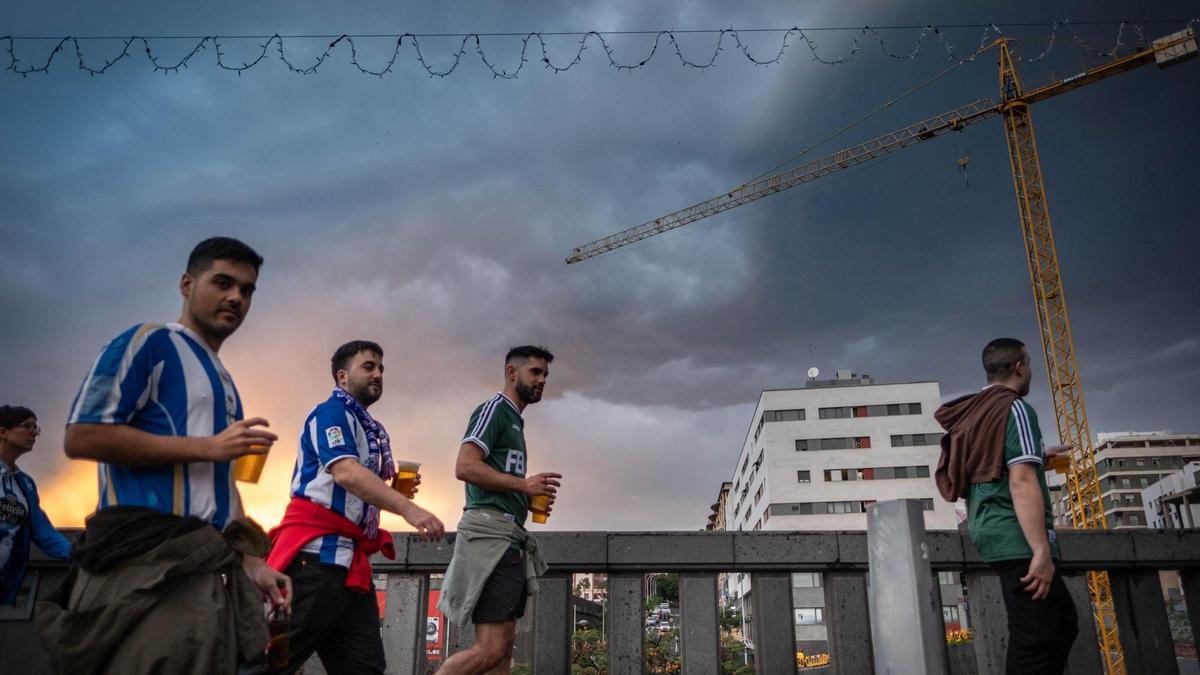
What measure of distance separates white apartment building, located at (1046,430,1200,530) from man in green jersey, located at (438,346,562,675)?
144388 millimetres

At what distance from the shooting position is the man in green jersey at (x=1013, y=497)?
3.71 m

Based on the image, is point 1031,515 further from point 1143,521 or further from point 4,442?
point 1143,521

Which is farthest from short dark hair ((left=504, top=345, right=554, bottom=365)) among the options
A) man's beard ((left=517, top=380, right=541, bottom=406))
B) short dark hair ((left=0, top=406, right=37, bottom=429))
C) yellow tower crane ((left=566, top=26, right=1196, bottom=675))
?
yellow tower crane ((left=566, top=26, right=1196, bottom=675))

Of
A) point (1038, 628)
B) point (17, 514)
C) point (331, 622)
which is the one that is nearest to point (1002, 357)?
point (1038, 628)

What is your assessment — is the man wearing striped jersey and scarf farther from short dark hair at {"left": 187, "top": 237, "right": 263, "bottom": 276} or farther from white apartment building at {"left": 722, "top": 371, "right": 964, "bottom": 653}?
white apartment building at {"left": 722, "top": 371, "right": 964, "bottom": 653}

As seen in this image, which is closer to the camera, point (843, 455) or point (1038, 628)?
point (1038, 628)

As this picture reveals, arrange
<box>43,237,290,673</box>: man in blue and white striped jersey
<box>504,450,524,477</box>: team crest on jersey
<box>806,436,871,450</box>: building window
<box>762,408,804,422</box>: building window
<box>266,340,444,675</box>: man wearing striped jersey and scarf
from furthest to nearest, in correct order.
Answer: <box>762,408,804,422</box>: building window < <box>806,436,871,450</box>: building window < <box>504,450,524,477</box>: team crest on jersey < <box>266,340,444,675</box>: man wearing striped jersey and scarf < <box>43,237,290,673</box>: man in blue and white striped jersey

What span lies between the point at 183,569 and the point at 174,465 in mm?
335

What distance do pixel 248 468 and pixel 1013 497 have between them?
3595mm

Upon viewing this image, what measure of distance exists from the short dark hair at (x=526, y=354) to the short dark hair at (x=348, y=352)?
0.92 meters

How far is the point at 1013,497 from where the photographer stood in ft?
12.8

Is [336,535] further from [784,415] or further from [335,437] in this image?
[784,415]

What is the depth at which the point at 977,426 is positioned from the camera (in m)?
4.18

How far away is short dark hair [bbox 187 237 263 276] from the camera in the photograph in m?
2.59
